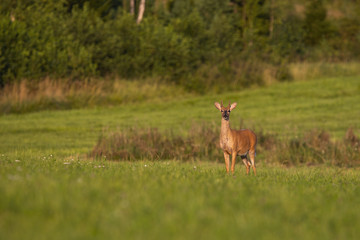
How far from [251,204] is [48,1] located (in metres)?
32.5

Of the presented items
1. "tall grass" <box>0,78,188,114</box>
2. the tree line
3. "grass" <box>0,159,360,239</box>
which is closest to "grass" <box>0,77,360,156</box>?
"tall grass" <box>0,78,188,114</box>

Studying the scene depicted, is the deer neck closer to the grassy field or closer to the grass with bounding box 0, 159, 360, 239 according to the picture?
the grassy field

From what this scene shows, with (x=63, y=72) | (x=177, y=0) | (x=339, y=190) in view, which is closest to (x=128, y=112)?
(x=63, y=72)

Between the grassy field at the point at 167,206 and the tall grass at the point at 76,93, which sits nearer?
the grassy field at the point at 167,206

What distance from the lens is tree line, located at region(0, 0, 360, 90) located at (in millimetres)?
32406

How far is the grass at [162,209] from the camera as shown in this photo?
5.28 metres

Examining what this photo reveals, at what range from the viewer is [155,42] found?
38.9 m

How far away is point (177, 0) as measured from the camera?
57062 mm

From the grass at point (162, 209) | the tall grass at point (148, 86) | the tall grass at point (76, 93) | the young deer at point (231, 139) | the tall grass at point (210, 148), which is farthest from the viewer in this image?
the tall grass at point (148, 86)

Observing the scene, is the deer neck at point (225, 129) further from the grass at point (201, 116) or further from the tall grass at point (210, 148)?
the grass at point (201, 116)

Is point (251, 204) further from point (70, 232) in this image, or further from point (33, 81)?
point (33, 81)

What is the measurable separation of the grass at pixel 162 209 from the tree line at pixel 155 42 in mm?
24236

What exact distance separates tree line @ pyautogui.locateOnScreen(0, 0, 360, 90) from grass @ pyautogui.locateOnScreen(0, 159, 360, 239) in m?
24.2

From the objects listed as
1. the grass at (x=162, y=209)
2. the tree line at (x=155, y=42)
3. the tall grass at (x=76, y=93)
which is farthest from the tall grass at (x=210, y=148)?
the tree line at (x=155, y=42)
